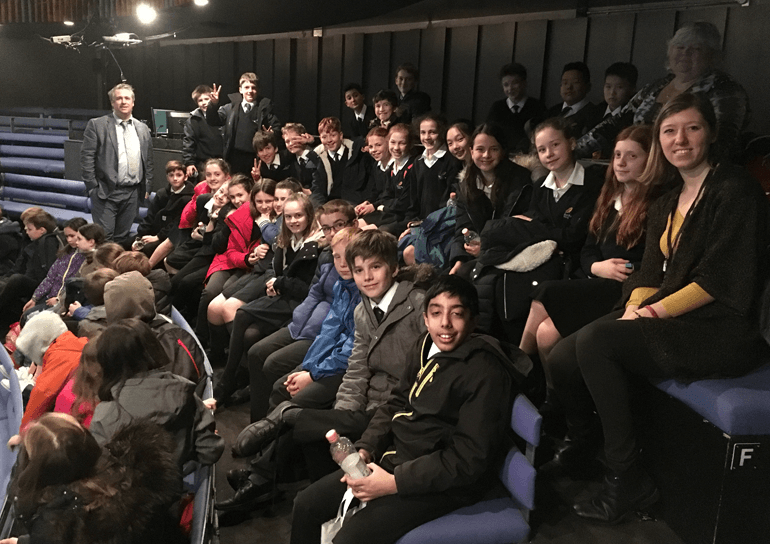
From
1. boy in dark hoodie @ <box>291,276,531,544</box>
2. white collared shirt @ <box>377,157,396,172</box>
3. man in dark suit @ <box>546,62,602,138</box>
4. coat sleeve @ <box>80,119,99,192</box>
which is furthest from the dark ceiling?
boy in dark hoodie @ <box>291,276,531,544</box>

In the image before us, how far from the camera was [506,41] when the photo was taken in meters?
7.45

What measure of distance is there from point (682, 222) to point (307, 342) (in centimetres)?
183

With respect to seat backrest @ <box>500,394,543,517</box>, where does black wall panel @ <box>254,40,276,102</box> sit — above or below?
above

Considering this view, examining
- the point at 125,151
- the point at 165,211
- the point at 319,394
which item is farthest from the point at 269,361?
the point at 125,151

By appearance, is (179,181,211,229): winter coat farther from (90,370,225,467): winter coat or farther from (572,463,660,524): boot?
(572,463,660,524): boot

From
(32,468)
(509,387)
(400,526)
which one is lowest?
(400,526)

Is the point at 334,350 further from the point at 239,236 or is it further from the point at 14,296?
the point at 14,296

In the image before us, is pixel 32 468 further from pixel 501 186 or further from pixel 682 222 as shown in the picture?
pixel 501 186

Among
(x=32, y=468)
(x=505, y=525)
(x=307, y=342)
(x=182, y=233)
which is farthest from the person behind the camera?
(x=182, y=233)

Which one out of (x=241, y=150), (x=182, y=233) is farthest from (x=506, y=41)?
(x=182, y=233)

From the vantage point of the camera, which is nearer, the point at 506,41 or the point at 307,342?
the point at 307,342

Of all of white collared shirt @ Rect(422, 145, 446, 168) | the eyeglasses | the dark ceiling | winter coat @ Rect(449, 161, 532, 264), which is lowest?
the eyeglasses

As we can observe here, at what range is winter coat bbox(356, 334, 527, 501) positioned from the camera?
208 cm

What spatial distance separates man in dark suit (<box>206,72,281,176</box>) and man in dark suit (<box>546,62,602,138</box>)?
2.96m
